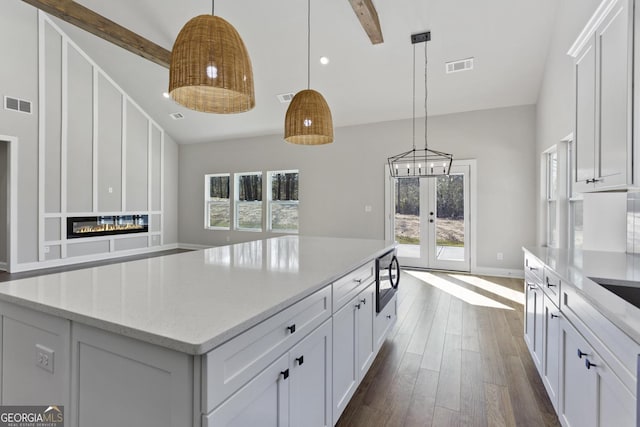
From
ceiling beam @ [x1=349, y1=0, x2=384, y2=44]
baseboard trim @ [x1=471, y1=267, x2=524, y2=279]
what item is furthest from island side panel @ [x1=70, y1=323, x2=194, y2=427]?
baseboard trim @ [x1=471, y1=267, x2=524, y2=279]

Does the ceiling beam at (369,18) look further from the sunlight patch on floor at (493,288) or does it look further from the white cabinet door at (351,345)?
the sunlight patch on floor at (493,288)

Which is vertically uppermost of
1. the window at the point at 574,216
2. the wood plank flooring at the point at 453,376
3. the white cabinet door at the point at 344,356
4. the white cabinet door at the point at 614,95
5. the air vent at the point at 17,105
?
the air vent at the point at 17,105

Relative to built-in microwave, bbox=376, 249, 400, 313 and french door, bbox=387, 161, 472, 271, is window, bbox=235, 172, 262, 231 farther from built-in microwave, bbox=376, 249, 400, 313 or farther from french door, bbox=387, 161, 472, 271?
built-in microwave, bbox=376, 249, 400, 313

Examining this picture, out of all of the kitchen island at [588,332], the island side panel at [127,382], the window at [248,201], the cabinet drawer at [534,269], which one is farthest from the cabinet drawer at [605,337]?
the window at [248,201]

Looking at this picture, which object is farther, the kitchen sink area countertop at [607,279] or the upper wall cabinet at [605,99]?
Result: the upper wall cabinet at [605,99]

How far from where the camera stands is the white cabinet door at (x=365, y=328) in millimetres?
1988

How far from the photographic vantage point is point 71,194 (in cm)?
612

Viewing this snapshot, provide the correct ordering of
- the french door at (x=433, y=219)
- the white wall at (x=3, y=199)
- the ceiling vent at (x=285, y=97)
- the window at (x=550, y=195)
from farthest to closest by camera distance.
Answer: the ceiling vent at (x=285, y=97) < the french door at (x=433, y=219) < the white wall at (x=3, y=199) < the window at (x=550, y=195)

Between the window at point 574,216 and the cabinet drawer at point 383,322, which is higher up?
the window at point 574,216

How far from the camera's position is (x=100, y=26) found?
15.3ft

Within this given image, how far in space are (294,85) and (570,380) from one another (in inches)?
216

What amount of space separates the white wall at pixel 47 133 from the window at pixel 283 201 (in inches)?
136

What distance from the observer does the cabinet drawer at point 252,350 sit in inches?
32.3

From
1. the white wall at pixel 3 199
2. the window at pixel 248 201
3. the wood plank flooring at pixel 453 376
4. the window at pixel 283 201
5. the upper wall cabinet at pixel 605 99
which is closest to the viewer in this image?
the upper wall cabinet at pixel 605 99
